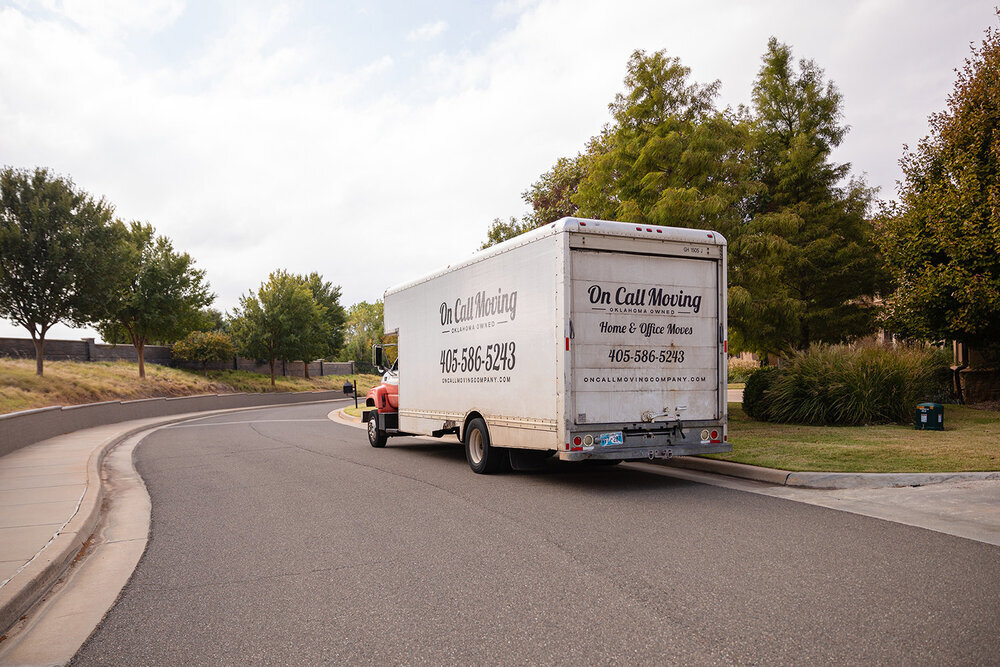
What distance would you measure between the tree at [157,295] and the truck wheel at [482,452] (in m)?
29.6

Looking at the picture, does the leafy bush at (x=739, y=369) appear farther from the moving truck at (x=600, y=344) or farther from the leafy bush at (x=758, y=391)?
the moving truck at (x=600, y=344)

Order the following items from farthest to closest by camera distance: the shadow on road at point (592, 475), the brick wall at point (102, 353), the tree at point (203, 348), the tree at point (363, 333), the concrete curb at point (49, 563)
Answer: the tree at point (363, 333) → the tree at point (203, 348) → the brick wall at point (102, 353) → the shadow on road at point (592, 475) → the concrete curb at point (49, 563)

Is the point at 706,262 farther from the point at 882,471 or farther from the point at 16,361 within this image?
the point at 16,361

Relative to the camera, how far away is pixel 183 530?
7.32 meters

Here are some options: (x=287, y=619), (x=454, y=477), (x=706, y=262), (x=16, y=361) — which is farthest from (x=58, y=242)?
(x=287, y=619)

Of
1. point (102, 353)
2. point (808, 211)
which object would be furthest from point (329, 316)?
point (808, 211)

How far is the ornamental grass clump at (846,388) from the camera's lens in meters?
15.5

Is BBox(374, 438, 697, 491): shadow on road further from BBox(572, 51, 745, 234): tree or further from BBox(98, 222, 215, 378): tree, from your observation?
BBox(98, 222, 215, 378): tree

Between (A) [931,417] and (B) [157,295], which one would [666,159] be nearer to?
(A) [931,417]

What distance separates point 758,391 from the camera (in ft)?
56.7

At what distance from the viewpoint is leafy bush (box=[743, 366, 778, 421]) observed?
17.0 meters

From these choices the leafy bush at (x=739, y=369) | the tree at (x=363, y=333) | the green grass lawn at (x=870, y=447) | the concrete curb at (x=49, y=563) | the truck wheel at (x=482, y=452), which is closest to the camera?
the concrete curb at (x=49, y=563)

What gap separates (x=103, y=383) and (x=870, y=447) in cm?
3008

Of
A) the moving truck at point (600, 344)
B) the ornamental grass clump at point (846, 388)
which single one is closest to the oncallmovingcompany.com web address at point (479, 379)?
the moving truck at point (600, 344)
